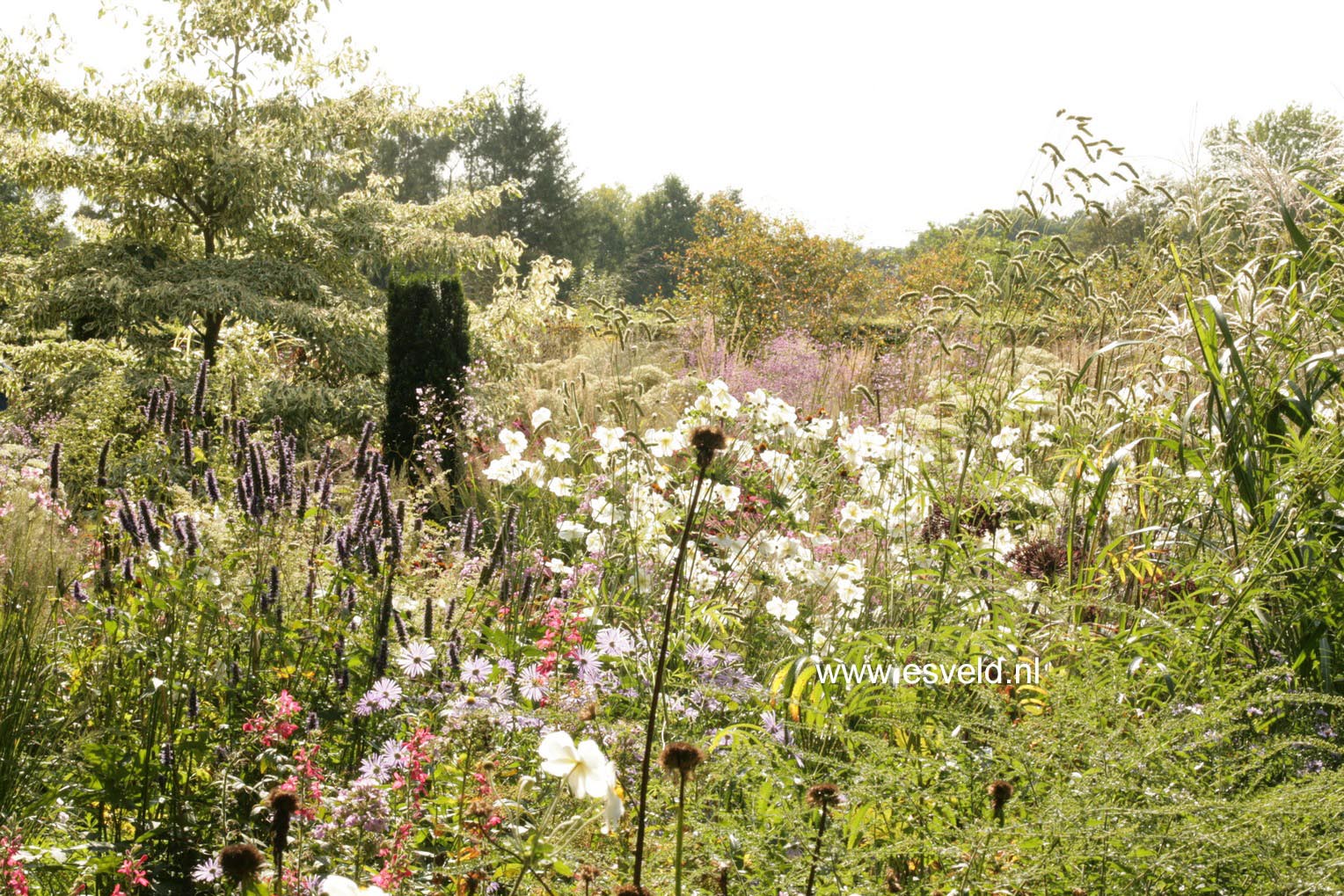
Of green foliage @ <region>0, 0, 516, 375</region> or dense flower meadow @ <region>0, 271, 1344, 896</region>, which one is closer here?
dense flower meadow @ <region>0, 271, 1344, 896</region>

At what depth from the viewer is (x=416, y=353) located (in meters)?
7.41

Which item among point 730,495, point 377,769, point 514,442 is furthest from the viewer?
point 514,442

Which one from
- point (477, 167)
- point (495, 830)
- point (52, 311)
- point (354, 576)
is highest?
point (477, 167)

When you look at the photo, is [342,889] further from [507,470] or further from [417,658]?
[507,470]

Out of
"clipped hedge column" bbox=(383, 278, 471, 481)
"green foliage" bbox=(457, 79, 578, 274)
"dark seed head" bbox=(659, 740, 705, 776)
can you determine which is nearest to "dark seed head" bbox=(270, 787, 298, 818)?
"dark seed head" bbox=(659, 740, 705, 776)

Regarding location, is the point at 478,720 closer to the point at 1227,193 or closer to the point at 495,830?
the point at 495,830

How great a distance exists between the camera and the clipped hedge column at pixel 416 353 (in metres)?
7.29

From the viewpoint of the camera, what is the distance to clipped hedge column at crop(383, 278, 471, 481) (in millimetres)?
7289

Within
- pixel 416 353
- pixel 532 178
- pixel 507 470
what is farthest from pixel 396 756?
pixel 532 178

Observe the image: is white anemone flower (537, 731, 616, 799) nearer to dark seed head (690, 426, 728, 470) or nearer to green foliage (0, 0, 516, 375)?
dark seed head (690, 426, 728, 470)

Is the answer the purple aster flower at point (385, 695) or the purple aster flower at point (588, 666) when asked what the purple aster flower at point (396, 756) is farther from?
the purple aster flower at point (588, 666)

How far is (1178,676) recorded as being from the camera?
2.02 m

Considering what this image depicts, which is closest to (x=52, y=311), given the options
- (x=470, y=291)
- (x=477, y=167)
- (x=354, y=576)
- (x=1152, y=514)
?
(x=354, y=576)

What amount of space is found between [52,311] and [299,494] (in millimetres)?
7326
